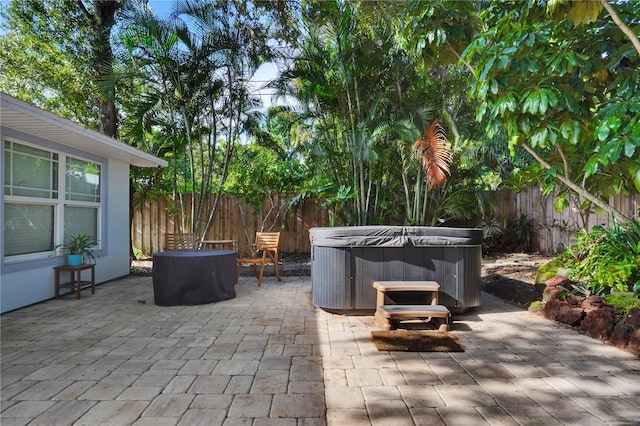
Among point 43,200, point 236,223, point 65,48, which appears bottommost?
point 236,223

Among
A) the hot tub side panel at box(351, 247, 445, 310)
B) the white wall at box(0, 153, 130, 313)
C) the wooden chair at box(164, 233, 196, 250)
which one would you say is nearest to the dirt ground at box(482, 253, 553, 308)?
the hot tub side panel at box(351, 247, 445, 310)

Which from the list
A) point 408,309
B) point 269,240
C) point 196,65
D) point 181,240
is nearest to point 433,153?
point 408,309

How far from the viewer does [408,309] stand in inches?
138

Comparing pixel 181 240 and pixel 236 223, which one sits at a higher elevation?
pixel 236 223

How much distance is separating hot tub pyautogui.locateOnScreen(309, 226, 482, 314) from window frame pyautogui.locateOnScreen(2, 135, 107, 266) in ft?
12.4

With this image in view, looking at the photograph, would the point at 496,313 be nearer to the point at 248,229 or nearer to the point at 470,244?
the point at 470,244

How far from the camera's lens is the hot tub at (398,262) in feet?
13.1

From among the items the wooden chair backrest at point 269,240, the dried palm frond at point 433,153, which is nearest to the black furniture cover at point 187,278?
the wooden chair backrest at point 269,240

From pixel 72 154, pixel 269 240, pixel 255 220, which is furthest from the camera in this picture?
pixel 255 220

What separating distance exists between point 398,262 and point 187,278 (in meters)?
2.55

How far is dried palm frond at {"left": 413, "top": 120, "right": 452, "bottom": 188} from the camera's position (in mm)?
5254

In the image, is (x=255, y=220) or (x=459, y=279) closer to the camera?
(x=459, y=279)

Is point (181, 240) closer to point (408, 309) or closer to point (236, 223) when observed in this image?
point (236, 223)

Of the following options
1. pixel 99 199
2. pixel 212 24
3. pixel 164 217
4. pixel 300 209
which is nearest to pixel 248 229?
Result: pixel 300 209
